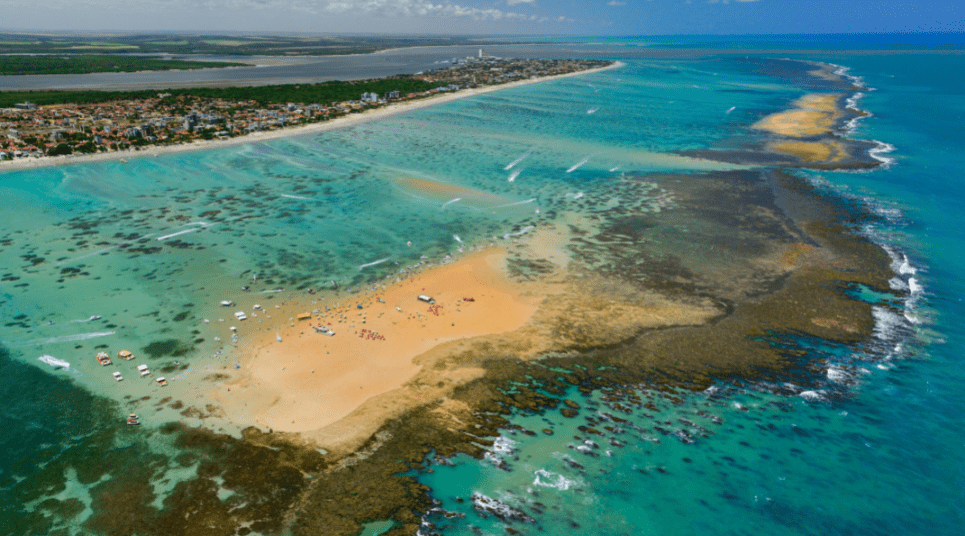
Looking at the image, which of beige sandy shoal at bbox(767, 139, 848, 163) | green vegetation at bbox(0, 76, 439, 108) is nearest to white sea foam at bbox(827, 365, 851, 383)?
beige sandy shoal at bbox(767, 139, 848, 163)

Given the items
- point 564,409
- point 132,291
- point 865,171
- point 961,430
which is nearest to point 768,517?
point 564,409

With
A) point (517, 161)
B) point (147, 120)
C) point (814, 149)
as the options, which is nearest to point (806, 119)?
point (814, 149)

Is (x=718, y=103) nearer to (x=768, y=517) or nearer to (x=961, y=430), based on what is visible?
(x=961, y=430)

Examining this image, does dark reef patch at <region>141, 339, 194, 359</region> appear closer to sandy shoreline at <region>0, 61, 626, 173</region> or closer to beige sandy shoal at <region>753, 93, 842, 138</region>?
sandy shoreline at <region>0, 61, 626, 173</region>

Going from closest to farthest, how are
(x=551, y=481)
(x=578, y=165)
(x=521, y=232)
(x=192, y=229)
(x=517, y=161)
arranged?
(x=551, y=481), (x=192, y=229), (x=521, y=232), (x=578, y=165), (x=517, y=161)

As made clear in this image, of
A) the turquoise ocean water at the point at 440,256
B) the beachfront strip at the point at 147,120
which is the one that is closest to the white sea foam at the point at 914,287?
the turquoise ocean water at the point at 440,256

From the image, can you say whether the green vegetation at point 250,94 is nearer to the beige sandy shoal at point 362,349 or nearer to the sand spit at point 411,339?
the beige sandy shoal at point 362,349

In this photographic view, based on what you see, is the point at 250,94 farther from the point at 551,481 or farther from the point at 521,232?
the point at 551,481
